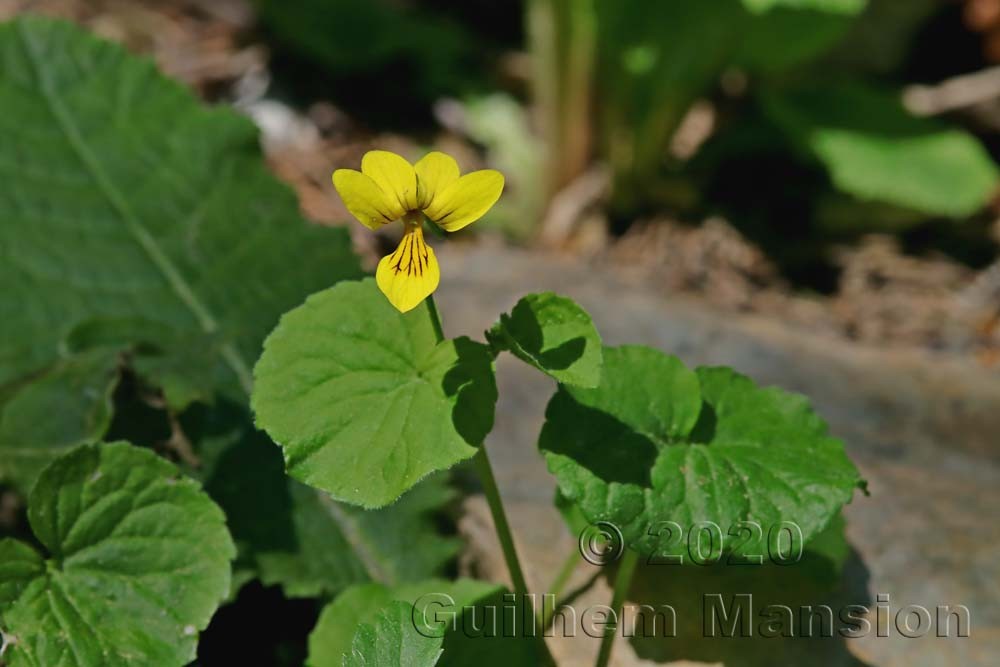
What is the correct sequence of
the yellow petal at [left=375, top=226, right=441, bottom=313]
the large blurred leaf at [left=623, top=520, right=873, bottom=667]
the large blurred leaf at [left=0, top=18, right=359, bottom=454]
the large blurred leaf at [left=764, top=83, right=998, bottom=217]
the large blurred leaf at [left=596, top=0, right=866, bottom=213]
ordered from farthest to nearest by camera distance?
the large blurred leaf at [left=764, top=83, right=998, bottom=217]
the large blurred leaf at [left=596, top=0, right=866, bottom=213]
the large blurred leaf at [left=0, top=18, right=359, bottom=454]
the large blurred leaf at [left=623, top=520, right=873, bottom=667]
the yellow petal at [left=375, top=226, right=441, bottom=313]

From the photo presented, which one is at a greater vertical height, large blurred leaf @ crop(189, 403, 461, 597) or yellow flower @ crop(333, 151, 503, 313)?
yellow flower @ crop(333, 151, 503, 313)

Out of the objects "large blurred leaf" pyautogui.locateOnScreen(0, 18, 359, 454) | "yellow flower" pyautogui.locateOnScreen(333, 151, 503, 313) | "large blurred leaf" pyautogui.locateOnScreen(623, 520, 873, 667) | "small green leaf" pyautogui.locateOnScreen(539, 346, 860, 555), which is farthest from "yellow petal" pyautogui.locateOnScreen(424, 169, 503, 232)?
"large blurred leaf" pyautogui.locateOnScreen(0, 18, 359, 454)

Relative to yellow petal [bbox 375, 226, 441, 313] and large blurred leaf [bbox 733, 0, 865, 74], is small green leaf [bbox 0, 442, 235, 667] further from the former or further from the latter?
large blurred leaf [bbox 733, 0, 865, 74]

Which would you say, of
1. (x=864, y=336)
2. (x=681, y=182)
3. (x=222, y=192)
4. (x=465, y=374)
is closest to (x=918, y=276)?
(x=864, y=336)

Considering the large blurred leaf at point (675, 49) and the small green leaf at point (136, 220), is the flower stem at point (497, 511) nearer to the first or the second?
the small green leaf at point (136, 220)

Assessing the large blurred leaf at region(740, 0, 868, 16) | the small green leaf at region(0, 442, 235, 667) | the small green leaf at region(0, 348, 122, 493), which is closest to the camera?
the small green leaf at region(0, 442, 235, 667)

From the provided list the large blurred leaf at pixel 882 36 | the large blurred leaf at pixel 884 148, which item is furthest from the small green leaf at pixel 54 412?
the large blurred leaf at pixel 882 36
